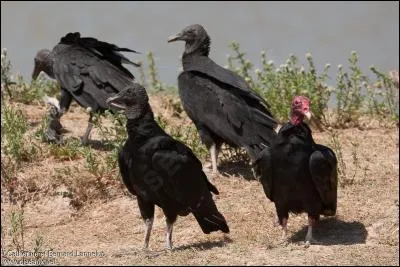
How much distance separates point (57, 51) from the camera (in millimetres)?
9242

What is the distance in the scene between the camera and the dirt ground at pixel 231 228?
5.75 metres

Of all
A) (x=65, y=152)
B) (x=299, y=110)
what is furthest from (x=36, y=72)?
(x=299, y=110)

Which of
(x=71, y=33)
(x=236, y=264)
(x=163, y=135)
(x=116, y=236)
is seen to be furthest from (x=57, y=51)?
(x=236, y=264)

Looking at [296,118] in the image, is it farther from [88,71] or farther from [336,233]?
[88,71]

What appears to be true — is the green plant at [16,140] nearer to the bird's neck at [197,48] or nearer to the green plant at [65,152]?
the green plant at [65,152]

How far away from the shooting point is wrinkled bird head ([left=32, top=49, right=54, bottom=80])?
9781 mm

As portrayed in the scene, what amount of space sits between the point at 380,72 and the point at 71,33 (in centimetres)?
334

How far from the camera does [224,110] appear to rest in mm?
7934

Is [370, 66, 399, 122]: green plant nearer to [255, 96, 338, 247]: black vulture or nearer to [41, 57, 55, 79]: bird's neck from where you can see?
[41, 57, 55, 79]: bird's neck

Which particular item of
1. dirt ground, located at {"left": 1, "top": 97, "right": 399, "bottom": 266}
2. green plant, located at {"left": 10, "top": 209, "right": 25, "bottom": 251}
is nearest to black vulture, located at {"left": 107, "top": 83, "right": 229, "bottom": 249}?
dirt ground, located at {"left": 1, "top": 97, "right": 399, "bottom": 266}

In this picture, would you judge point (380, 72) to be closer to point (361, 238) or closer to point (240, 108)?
point (240, 108)

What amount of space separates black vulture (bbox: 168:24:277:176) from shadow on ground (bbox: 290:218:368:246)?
0.94 metres

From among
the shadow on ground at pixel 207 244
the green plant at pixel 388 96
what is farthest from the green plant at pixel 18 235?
the green plant at pixel 388 96

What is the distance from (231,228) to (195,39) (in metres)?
2.36
